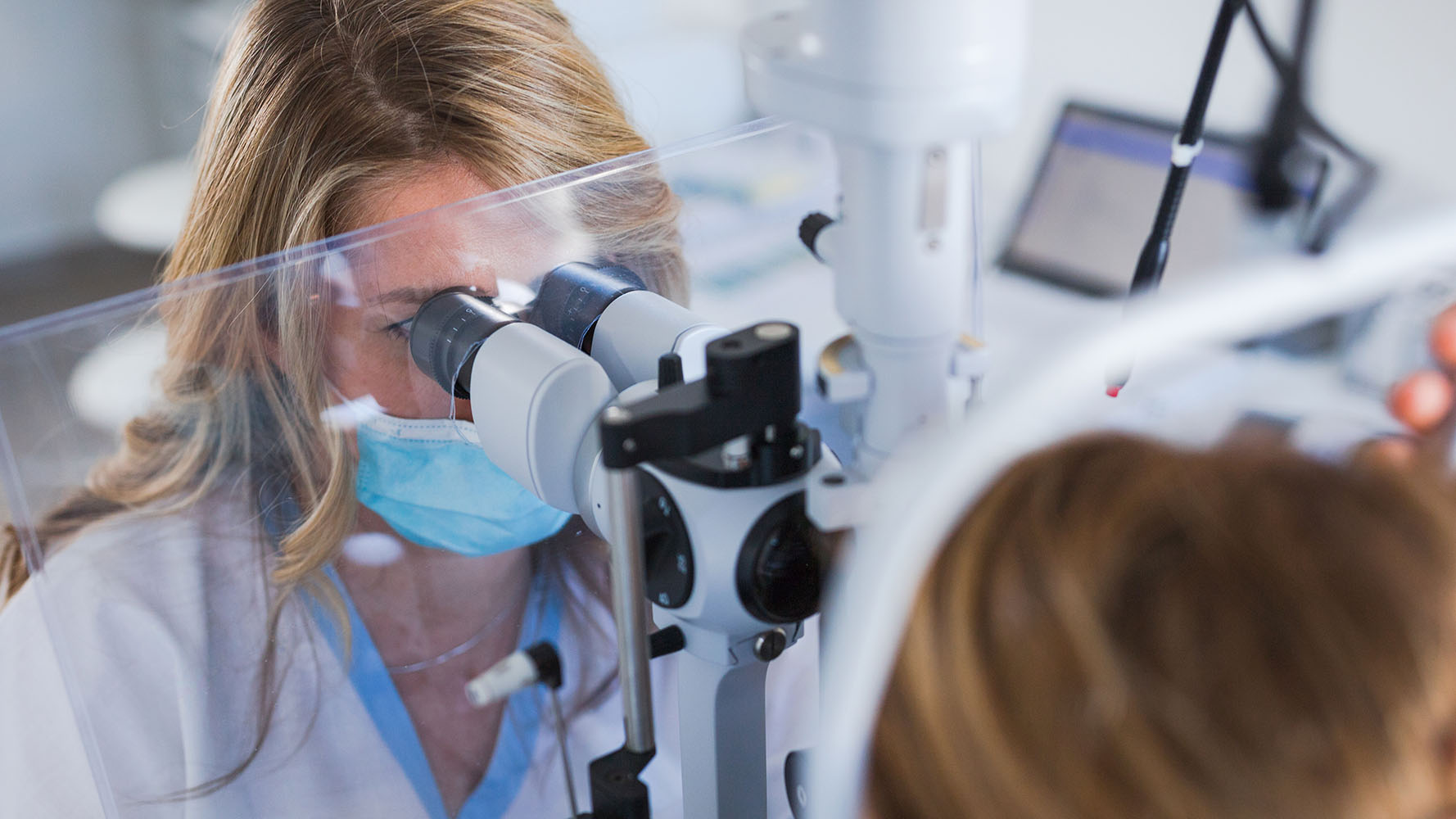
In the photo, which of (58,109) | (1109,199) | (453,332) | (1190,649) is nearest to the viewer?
(1190,649)

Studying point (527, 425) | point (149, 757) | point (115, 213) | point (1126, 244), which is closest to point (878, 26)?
point (527, 425)

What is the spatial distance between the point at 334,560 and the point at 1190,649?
499 mm

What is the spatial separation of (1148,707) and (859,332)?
0.22 metres

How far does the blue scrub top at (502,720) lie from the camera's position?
681 mm

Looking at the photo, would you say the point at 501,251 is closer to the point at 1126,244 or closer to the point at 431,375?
the point at 431,375

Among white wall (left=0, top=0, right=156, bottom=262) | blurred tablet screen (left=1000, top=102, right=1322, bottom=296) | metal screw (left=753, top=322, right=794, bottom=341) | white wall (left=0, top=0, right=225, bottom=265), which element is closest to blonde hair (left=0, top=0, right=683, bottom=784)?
metal screw (left=753, top=322, right=794, bottom=341)

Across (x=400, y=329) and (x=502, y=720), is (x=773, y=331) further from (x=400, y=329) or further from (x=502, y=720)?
(x=502, y=720)

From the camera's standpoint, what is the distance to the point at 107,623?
2.07 ft

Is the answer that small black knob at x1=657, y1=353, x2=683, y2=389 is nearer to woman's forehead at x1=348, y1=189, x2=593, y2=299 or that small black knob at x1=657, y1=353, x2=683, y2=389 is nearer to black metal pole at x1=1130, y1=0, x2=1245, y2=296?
woman's forehead at x1=348, y1=189, x2=593, y2=299

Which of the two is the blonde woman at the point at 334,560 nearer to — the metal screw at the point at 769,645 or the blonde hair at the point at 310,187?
the blonde hair at the point at 310,187

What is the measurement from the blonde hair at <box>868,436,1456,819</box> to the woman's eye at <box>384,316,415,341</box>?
39 centimetres

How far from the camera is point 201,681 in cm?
65

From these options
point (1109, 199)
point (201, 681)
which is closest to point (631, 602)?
point (201, 681)

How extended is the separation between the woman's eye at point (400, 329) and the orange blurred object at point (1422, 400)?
0.51 metres
